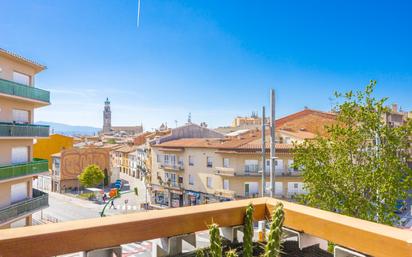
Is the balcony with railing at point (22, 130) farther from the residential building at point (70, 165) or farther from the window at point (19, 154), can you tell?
the residential building at point (70, 165)

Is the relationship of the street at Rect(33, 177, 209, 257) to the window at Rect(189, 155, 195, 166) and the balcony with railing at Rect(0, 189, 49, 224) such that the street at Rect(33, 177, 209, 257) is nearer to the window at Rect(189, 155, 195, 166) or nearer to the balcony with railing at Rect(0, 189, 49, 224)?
the window at Rect(189, 155, 195, 166)

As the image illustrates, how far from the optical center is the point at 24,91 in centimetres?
1958

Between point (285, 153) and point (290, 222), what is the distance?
27.7 meters

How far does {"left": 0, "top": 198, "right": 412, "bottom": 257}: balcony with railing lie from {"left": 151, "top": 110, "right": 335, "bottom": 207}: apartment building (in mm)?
23552

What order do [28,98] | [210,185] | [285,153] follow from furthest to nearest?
[210,185], [285,153], [28,98]

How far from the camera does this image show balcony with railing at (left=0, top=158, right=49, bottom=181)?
18.0 metres

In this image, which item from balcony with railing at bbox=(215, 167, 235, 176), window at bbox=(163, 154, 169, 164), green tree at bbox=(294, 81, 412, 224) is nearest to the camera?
green tree at bbox=(294, 81, 412, 224)

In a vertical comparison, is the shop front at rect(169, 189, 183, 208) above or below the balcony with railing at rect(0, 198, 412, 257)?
below

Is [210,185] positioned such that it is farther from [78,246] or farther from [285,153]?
[78,246]

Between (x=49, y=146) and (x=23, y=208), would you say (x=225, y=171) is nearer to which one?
(x=23, y=208)

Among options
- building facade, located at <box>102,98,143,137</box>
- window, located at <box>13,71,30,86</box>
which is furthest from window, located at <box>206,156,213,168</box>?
building facade, located at <box>102,98,143,137</box>

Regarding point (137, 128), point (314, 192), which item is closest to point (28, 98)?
point (314, 192)

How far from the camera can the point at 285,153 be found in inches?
1184

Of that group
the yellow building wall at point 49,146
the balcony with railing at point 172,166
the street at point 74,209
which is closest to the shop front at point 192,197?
the balcony with railing at point 172,166
